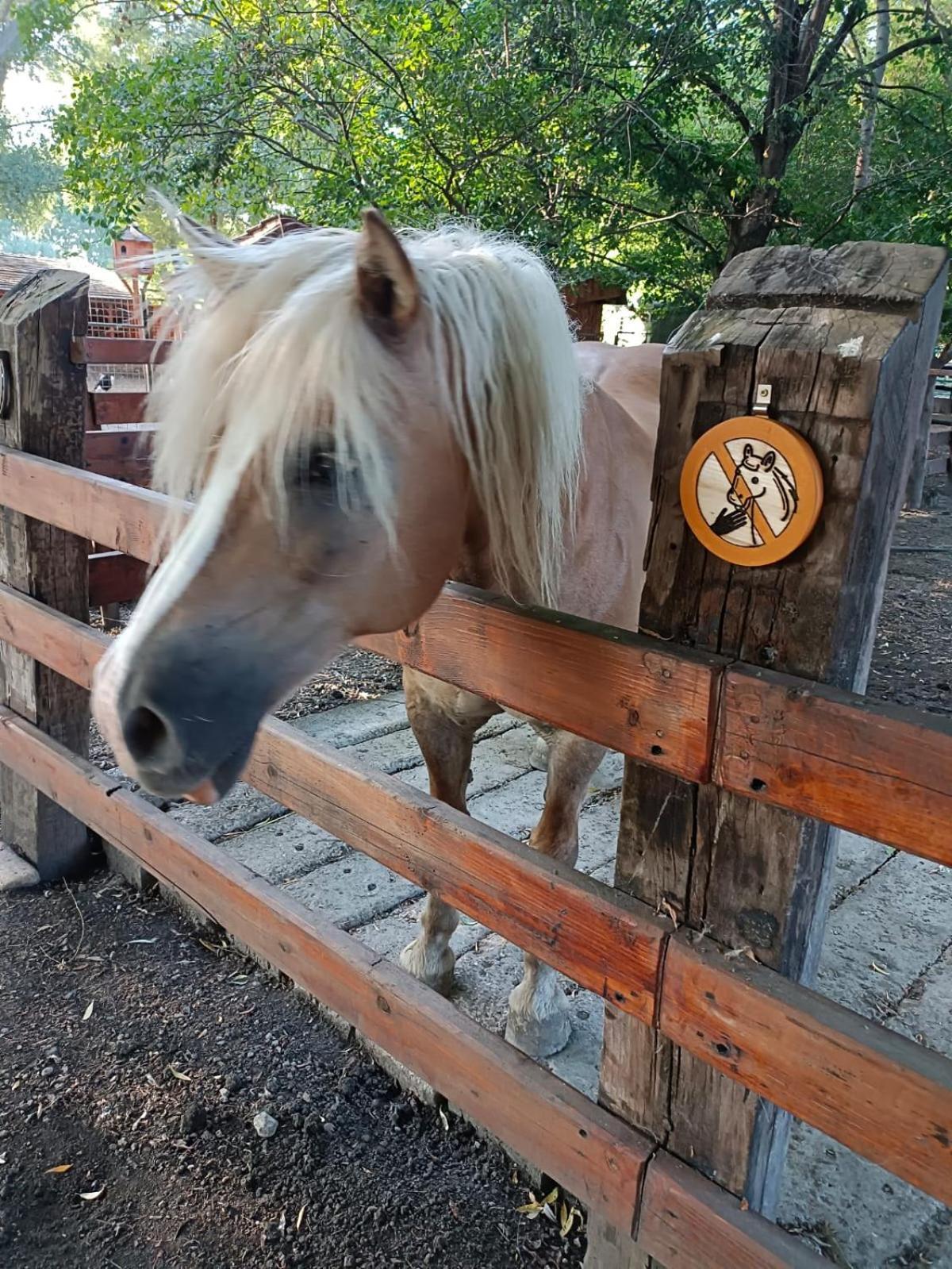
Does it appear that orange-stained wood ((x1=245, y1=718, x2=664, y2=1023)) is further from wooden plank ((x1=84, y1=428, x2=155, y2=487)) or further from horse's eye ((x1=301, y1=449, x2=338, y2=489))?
wooden plank ((x1=84, y1=428, x2=155, y2=487))

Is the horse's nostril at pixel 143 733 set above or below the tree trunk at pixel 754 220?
below

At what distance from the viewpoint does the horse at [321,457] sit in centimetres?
103

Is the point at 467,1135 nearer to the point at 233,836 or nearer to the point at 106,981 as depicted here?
the point at 106,981

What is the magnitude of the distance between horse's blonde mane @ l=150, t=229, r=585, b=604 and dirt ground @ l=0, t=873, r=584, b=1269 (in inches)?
56.3

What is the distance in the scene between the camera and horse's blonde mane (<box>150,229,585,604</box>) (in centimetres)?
104

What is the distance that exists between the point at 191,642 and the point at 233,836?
7.05ft

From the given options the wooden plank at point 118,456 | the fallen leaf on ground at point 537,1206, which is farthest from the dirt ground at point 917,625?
the wooden plank at point 118,456

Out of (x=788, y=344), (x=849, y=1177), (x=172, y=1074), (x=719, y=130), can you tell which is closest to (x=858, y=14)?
(x=719, y=130)

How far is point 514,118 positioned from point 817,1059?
494 cm

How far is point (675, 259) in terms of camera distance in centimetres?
603

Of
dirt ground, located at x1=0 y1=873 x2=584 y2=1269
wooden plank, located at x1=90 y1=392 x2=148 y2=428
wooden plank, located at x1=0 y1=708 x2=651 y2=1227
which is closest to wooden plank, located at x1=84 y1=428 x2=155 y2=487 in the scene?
wooden plank, located at x1=90 y1=392 x2=148 y2=428

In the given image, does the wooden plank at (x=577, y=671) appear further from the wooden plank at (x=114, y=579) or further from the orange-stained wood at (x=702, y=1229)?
the wooden plank at (x=114, y=579)

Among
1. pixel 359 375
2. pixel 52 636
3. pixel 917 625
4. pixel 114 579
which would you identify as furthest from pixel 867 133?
pixel 359 375

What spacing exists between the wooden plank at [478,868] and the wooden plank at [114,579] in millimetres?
2138
